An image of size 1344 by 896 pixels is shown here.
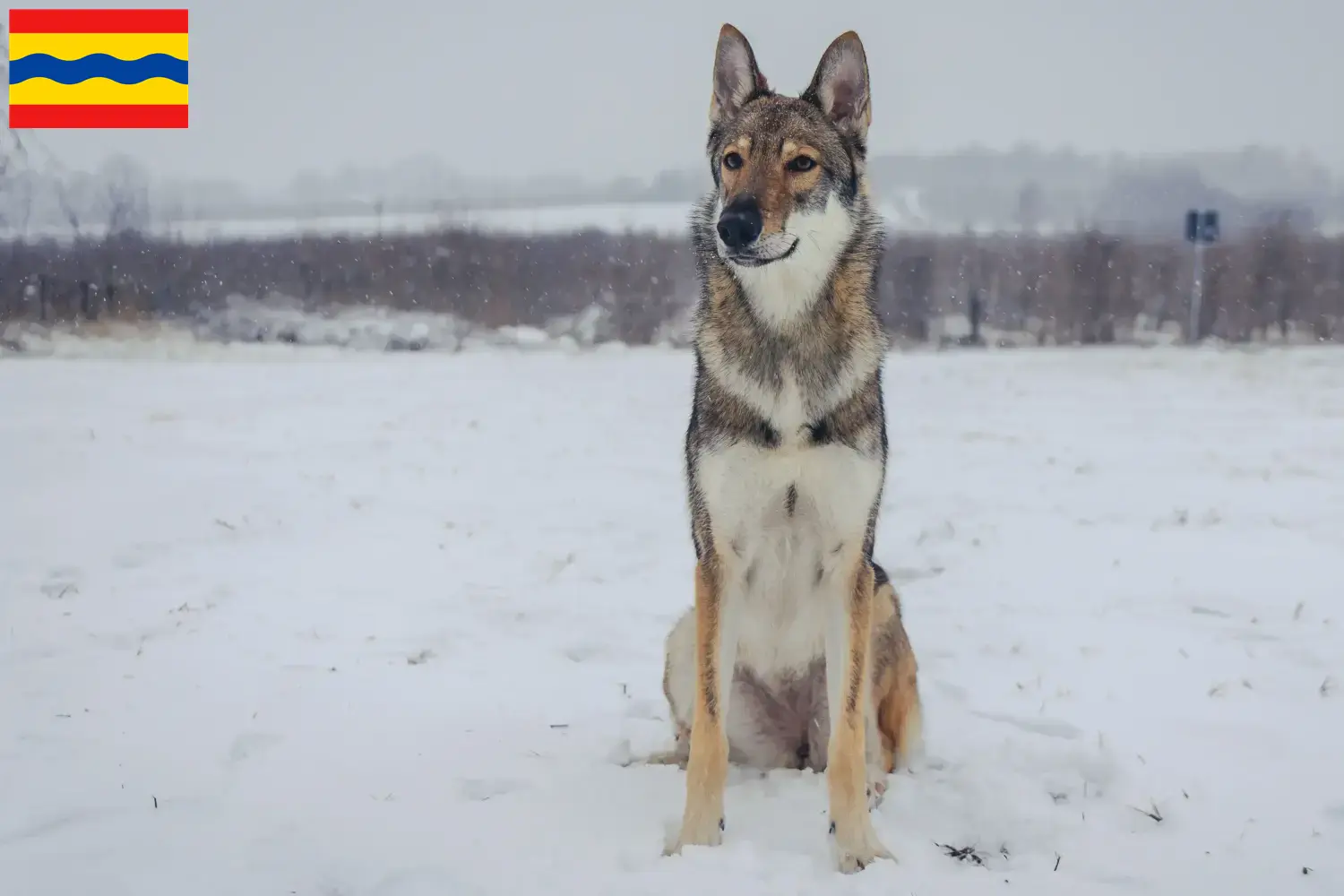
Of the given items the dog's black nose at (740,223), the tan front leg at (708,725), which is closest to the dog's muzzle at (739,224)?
the dog's black nose at (740,223)

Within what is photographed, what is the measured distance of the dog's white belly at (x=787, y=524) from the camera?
2.80m

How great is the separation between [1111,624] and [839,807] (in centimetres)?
268

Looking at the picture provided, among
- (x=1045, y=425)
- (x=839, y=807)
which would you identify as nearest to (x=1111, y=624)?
(x=839, y=807)

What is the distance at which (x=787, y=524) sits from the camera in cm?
284

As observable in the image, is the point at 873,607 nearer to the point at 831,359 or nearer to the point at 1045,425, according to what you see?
the point at 831,359

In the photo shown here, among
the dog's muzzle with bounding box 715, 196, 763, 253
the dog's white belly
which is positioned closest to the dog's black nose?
the dog's muzzle with bounding box 715, 196, 763, 253

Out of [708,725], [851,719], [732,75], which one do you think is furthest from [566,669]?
[732,75]

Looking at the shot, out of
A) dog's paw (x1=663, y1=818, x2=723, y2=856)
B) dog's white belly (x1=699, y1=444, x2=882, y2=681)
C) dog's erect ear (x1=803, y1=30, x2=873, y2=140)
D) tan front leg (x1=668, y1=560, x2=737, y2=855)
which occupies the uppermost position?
dog's erect ear (x1=803, y1=30, x2=873, y2=140)

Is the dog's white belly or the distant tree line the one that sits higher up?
the distant tree line

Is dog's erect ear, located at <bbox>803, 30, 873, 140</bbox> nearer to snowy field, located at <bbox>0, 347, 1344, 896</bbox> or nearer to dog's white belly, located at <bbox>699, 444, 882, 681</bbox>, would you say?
dog's white belly, located at <bbox>699, 444, 882, 681</bbox>

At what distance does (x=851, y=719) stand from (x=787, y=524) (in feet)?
2.13

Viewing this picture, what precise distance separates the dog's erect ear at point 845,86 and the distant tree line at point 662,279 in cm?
2035

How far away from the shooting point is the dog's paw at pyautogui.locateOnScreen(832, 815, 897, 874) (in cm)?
280

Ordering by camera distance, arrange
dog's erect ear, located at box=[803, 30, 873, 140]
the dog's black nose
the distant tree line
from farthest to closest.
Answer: the distant tree line
dog's erect ear, located at box=[803, 30, 873, 140]
the dog's black nose
